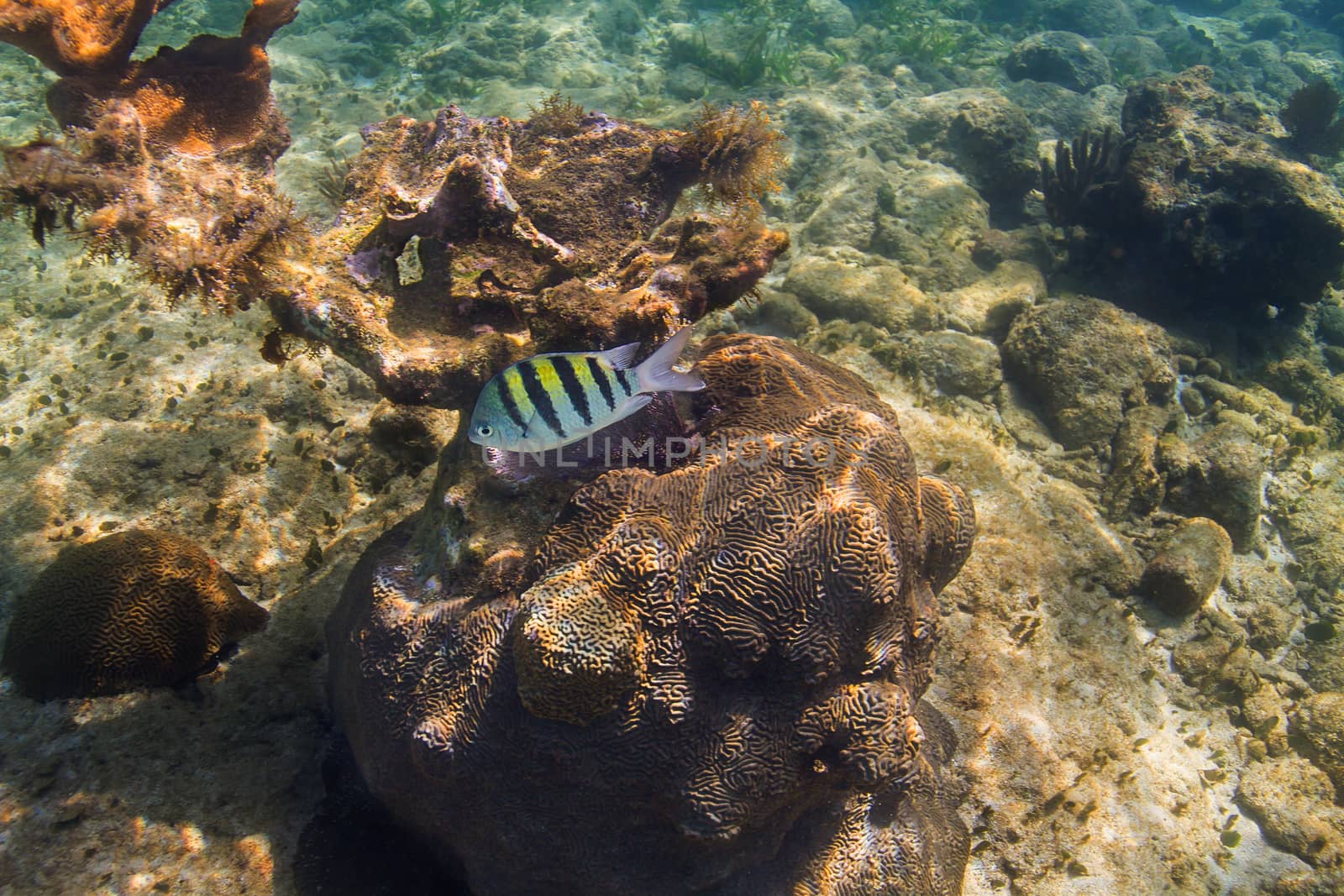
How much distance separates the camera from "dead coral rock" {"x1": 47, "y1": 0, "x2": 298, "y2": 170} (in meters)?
3.80

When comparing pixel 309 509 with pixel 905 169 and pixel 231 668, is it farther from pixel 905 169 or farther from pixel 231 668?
pixel 905 169

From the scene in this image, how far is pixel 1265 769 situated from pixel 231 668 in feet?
22.9

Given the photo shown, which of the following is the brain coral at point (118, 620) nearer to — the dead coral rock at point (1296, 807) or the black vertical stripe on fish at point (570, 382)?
the black vertical stripe on fish at point (570, 382)

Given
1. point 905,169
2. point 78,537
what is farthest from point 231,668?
point 905,169

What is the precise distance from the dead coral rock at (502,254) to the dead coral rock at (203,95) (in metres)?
0.69

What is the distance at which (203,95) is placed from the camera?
13.8 ft

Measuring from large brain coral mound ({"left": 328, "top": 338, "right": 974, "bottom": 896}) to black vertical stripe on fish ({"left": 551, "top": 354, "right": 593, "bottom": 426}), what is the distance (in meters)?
0.73

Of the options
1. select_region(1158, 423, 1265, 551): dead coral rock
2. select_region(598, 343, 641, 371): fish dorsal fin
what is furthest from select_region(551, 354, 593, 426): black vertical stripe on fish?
select_region(1158, 423, 1265, 551): dead coral rock

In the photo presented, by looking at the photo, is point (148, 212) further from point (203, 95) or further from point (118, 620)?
point (118, 620)

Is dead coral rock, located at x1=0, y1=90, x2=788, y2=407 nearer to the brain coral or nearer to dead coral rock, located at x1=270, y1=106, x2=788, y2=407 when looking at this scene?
dead coral rock, located at x1=270, y1=106, x2=788, y2=407

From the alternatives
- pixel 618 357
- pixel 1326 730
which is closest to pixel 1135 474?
pixel 1326 730

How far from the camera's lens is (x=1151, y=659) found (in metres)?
4.87

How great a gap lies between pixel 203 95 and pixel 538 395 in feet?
13.3

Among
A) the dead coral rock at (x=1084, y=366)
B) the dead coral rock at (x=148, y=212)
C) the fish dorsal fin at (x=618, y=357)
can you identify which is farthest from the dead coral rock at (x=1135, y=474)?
the dead coral rock at (x=148, y=212)
